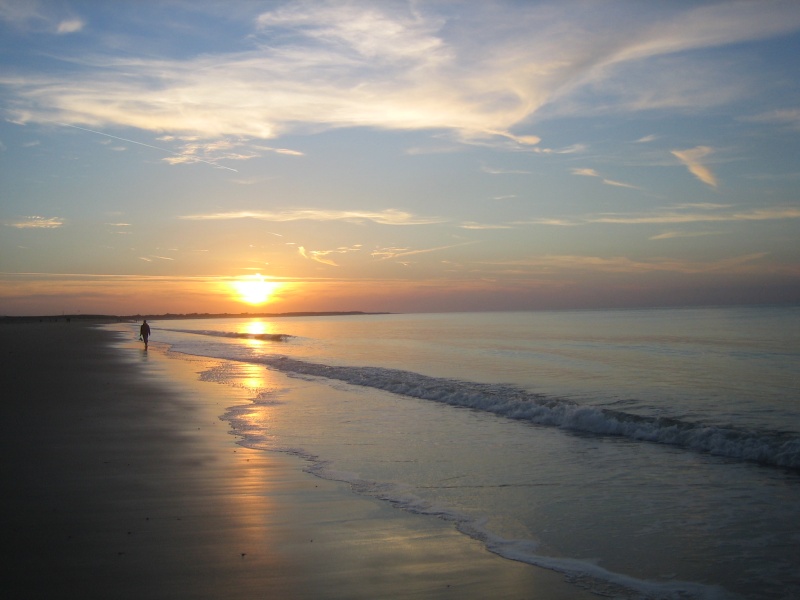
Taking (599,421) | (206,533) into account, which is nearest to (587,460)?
(599,421)

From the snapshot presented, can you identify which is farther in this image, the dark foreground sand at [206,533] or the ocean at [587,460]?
the ocean at [587,460]

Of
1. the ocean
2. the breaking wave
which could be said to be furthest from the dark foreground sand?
the breaking wave

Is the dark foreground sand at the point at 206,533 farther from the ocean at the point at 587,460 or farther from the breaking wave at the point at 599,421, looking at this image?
the breaking wave at the point at 599,421

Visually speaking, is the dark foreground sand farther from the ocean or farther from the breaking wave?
the breaking wave

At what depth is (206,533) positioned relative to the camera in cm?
656

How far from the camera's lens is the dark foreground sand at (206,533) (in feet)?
17.2

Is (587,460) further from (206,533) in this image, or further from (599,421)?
(206,533)

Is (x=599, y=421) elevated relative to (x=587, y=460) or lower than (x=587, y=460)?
elevated

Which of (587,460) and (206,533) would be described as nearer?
(206,533)

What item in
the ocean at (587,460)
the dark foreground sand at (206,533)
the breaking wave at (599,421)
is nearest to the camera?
the dark foreground sand at (206,533)

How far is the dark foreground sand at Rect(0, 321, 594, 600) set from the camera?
5.25 meters

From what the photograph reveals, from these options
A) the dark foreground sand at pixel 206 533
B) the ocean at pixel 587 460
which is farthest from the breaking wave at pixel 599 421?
the dark foreground sand at pixel 206 533

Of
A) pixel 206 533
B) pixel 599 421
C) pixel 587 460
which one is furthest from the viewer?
pixel 599 421

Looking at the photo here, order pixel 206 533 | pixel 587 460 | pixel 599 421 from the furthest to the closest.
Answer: pixel 599 421, pixel 587 460, pixel 206 533
